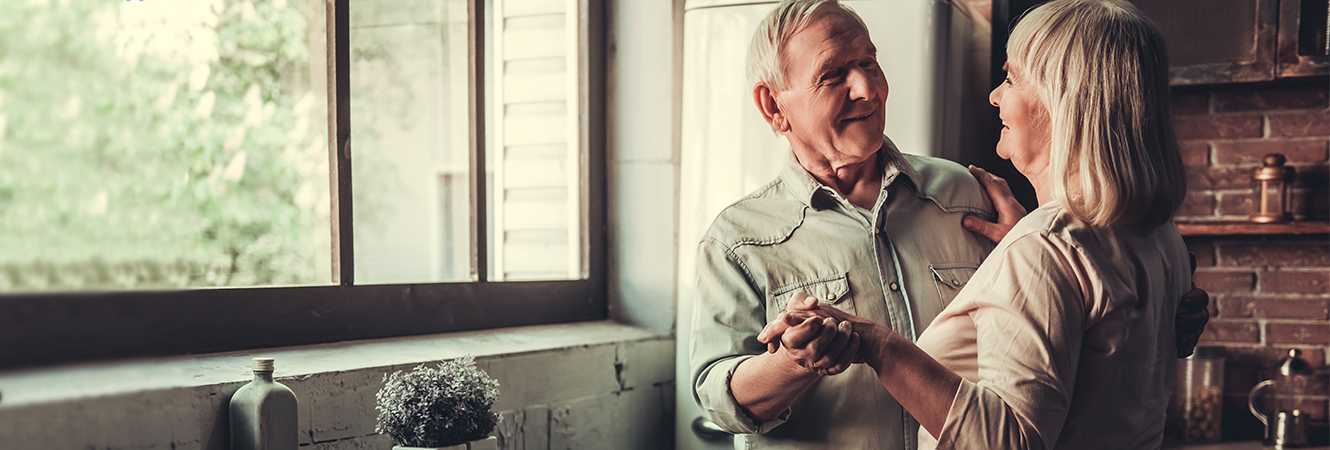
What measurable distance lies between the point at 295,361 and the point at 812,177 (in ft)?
3.18

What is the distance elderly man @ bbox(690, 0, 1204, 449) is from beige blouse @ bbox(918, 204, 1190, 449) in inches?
16.0

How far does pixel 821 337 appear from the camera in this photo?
3.20 ft

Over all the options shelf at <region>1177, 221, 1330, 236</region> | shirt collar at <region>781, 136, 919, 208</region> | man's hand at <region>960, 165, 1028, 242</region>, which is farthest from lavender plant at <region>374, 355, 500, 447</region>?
shelf at <region>1177, 221, 1330, 236</region>

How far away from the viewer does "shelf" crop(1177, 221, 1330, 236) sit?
7.45 feet

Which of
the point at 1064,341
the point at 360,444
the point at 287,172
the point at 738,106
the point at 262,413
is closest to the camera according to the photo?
the point at 1064,341

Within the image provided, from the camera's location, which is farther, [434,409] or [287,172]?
[287,172]

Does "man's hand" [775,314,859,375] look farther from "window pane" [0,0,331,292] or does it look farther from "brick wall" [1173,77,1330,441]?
"brick wall" [1173,77,1330,441]

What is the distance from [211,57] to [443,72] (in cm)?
200

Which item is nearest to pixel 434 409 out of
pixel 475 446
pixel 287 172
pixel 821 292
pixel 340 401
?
pixel 475 446

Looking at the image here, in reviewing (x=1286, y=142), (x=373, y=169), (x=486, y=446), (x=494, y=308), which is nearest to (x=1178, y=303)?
(x=486, y=446)

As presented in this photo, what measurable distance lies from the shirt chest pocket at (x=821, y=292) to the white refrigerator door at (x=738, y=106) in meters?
0.71

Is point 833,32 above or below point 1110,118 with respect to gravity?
above

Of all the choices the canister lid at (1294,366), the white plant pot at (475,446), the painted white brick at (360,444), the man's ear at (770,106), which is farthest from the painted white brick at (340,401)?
the canister lid at (1294,366)

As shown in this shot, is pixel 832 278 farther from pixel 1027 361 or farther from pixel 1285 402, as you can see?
pixel 1285 402
